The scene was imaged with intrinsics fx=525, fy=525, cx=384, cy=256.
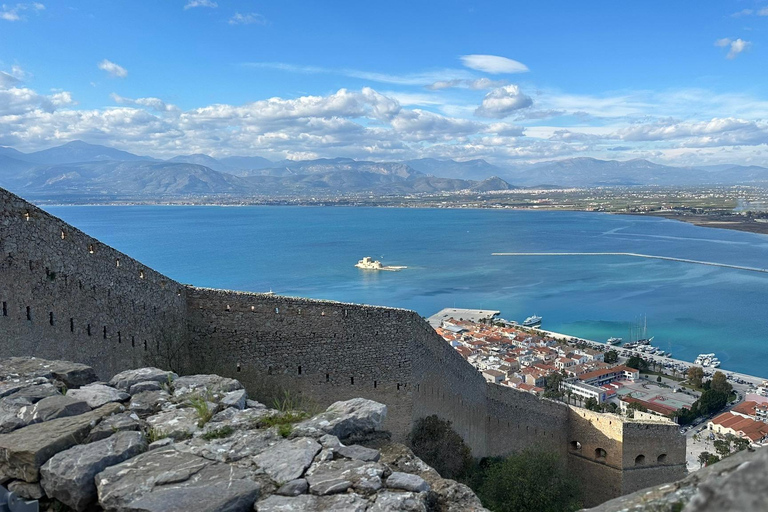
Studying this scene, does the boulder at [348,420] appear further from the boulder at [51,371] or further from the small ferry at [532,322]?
the small ferry at [532,322]

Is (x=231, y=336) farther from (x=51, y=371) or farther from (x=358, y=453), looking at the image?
(x=358, y=453)

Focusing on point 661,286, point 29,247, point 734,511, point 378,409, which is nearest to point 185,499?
point 378,409

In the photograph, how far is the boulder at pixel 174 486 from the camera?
8.95ft

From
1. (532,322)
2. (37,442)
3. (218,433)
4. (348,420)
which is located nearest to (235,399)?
(218,433)

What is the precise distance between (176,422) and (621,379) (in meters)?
46.6

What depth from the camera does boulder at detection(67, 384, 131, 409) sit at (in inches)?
160

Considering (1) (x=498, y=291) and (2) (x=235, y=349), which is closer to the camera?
(2) (x=235, y=349)

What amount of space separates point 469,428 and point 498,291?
56145 mm

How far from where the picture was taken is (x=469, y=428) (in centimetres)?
1406

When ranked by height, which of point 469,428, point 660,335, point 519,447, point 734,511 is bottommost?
point 660,335

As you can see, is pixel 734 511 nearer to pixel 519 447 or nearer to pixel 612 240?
pixel 519 447

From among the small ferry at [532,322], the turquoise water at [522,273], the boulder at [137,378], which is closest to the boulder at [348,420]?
the boulder at [137,378]

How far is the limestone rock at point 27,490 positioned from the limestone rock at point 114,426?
1.21 feet

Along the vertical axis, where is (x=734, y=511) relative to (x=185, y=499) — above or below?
above
